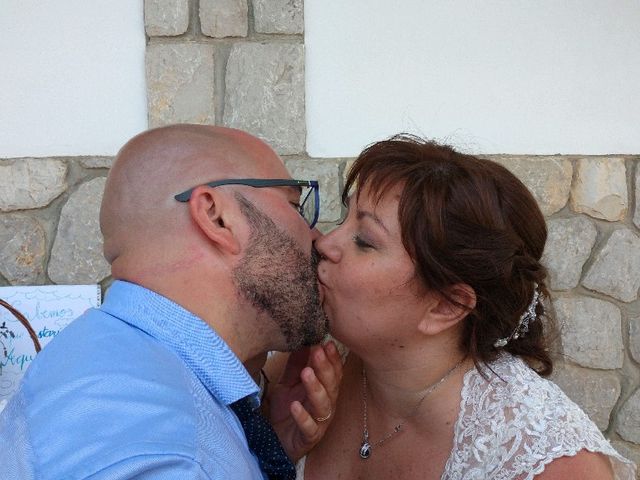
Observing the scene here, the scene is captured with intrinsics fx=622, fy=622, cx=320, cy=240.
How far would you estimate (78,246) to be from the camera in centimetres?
271

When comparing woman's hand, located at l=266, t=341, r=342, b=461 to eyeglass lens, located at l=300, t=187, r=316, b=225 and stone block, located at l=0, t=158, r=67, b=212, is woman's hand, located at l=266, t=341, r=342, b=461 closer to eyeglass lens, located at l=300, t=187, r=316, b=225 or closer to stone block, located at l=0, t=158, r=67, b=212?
eyeglass lens, located at l=300, t=187, r=316, b=225

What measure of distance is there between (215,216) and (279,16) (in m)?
1.59

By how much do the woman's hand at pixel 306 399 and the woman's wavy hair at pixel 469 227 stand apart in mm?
385

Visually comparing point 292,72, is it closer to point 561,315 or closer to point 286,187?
point 286,187

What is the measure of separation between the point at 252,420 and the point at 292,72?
1747 mm

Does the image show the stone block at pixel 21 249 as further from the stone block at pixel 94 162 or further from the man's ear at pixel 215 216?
the man's ear at pixel 215 216

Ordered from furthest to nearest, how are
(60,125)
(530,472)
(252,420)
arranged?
1. (60,125)
2. (530,472)
3. (252,420)

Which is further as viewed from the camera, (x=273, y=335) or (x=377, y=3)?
(x=377, y=3)

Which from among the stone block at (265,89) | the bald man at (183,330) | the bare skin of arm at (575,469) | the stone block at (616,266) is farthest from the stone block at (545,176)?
the bare skin of arm at (575,469)

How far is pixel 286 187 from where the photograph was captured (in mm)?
1588

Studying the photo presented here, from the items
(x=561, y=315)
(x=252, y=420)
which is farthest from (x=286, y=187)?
(x=561, y=315)

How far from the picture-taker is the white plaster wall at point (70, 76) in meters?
2.65

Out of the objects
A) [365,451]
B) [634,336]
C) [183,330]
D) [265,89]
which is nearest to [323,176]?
[265,89]

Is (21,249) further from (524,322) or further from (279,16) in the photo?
(524,322)
